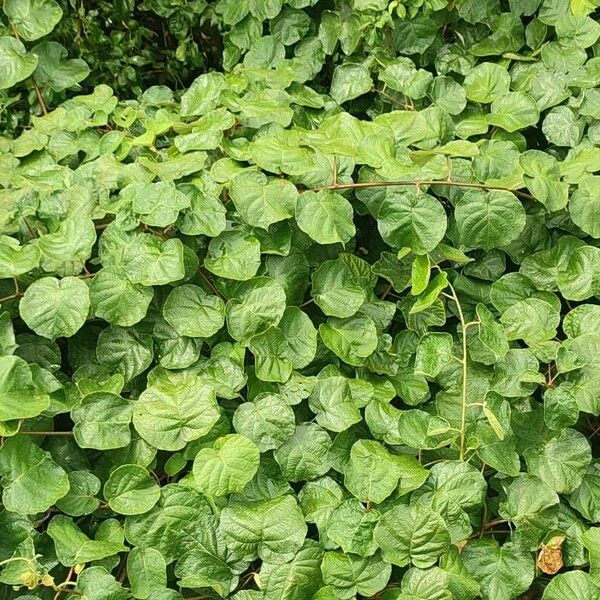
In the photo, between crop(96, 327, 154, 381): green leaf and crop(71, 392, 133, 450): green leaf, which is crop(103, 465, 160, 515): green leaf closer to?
crop(71, 392, 133, 450): green leaf

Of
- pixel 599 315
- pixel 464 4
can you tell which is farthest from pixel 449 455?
pixel 464 4

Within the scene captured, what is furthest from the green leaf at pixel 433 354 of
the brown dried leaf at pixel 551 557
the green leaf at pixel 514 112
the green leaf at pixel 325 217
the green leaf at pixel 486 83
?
the green leaf at pixel 486 83

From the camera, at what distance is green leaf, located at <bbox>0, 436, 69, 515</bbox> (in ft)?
3.88

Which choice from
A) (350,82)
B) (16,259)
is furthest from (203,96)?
(16,259)

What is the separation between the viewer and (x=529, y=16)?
203cm

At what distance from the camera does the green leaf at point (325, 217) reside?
136 cm

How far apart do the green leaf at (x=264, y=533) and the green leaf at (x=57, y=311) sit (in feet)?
1.31

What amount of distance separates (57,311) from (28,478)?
27 cm

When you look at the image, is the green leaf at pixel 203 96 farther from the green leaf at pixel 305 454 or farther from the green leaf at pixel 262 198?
the green leaf at pixel 305 454

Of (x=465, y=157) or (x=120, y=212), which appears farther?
(x=465, y=157)

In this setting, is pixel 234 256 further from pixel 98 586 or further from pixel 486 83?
pixel 486 83

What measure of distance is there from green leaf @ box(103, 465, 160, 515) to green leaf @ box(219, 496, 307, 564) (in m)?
0.13

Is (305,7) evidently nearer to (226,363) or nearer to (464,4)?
(464,4)

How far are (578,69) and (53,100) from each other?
4.54 feet
